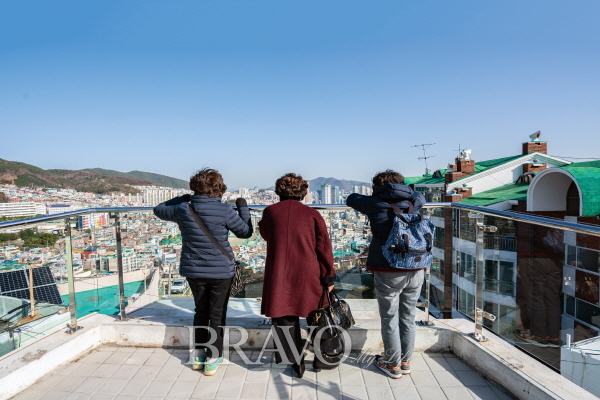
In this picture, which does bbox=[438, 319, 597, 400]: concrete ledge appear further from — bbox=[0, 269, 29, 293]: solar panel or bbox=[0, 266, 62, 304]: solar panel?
bbox=[0, 269, 29, 293]: solar panel

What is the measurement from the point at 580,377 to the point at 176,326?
10.3 feet

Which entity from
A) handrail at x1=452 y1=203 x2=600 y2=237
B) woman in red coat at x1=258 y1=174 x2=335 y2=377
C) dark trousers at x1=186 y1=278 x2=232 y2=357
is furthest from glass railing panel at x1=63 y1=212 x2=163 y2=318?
handrail at x1=452 y1=203 x2=600 y2=237

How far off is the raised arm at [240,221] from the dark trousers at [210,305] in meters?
0.39

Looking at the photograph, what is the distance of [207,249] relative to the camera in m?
2.51

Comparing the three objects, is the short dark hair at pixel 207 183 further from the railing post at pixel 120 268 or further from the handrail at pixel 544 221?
the handrail at pixel 544 221

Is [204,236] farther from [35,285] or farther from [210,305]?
[35,285]

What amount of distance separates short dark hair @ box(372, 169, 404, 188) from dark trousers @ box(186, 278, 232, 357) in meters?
1.42

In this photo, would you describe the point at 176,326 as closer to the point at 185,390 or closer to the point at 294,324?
the point at 185,390

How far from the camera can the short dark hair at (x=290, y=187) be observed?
2.50m

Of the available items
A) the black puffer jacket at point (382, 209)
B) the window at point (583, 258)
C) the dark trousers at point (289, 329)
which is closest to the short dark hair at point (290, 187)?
the black puffer jacket at point (382, 209)

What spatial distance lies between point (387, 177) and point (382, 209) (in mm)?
268

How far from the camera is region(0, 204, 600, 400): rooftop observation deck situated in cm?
226

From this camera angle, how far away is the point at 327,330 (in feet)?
8.02

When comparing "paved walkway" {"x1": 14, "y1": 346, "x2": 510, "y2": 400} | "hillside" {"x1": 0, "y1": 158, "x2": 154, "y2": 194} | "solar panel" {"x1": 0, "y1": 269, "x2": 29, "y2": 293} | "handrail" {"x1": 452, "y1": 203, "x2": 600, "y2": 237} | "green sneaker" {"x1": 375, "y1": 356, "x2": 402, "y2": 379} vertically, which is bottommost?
"paved walkway" {"x1": 14, "y1": 346, "x2": 510, "y2": 400}
